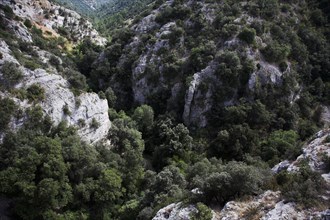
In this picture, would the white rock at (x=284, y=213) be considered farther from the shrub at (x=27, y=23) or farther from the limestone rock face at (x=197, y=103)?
the shrub at (x=27, y=23)

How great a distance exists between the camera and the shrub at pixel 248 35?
7862 centimetres

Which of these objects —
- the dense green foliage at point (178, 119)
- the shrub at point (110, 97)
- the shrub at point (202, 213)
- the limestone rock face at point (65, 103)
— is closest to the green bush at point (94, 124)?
the limestone rock face at point (65, 103)

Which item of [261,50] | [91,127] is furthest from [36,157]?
[261,50]

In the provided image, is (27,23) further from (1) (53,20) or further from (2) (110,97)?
(2) (110,97)

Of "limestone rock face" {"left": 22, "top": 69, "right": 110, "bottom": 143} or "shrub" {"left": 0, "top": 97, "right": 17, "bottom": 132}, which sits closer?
"shrub" {"left": 0, "top": 97, "right": 17, "bottom": 132}

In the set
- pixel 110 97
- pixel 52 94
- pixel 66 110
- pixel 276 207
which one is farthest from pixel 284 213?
pixel 110 97

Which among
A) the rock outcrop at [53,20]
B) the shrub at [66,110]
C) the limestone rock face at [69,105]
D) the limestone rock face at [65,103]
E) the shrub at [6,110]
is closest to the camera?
the shrub at [6,110]

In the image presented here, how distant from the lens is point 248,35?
79.0m

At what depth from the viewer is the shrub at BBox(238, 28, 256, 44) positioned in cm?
7862

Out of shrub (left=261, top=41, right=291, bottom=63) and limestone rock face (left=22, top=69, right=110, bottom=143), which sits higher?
limestone rock face (left=22, top=69, right=110, bottom=143)

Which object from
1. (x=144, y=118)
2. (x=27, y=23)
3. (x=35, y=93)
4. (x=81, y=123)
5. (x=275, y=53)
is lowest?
(x=144, y=118)

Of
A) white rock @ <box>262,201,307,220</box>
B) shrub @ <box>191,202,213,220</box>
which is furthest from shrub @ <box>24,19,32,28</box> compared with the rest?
A: white rock @ <box>262,201,307,220</box>

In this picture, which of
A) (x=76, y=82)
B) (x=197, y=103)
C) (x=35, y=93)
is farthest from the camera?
(x=197, y=103)

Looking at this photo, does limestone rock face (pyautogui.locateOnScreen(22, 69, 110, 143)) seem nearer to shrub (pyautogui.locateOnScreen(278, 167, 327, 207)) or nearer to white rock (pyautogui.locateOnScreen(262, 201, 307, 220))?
shrub (pyautogui.locateOnScreen(278, 167, 327, 207))
